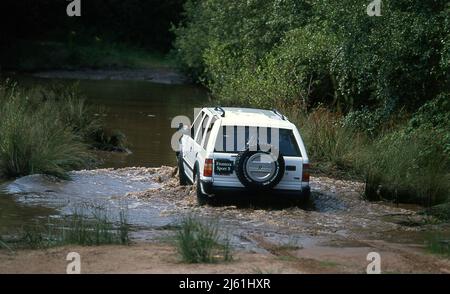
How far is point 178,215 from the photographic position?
1449 centimetres

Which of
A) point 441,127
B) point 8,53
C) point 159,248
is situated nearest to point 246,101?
point 441,127

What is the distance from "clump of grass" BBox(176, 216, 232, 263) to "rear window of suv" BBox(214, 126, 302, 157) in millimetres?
4390

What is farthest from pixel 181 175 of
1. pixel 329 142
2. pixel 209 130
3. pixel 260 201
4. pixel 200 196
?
pixel 329 142

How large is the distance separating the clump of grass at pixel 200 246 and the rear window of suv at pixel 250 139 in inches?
173

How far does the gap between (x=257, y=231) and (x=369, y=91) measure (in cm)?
1187

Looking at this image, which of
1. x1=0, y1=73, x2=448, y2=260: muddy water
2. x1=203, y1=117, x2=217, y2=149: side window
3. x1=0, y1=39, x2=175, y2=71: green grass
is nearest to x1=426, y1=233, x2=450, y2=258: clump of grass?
x1=0, y1=73, x2=448, y2=260: muddy water

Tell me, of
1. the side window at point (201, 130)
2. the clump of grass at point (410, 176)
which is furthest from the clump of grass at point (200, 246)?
the clump of grass at point (410, 176)

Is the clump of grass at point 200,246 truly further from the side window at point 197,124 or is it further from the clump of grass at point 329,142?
the clump of grass at point 329,142

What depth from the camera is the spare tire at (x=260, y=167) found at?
1436 cm

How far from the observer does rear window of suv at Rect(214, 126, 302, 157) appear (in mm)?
14812

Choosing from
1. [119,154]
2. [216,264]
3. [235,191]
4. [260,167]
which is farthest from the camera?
[119,154]

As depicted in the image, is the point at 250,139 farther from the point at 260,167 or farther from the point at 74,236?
the point at 74,236

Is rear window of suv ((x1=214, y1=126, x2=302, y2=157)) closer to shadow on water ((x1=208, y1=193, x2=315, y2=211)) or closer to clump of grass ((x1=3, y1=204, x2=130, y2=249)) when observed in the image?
shadow on water ((x1=208, y1=193, x2=315, y2=211))

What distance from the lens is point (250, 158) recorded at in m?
14.3
